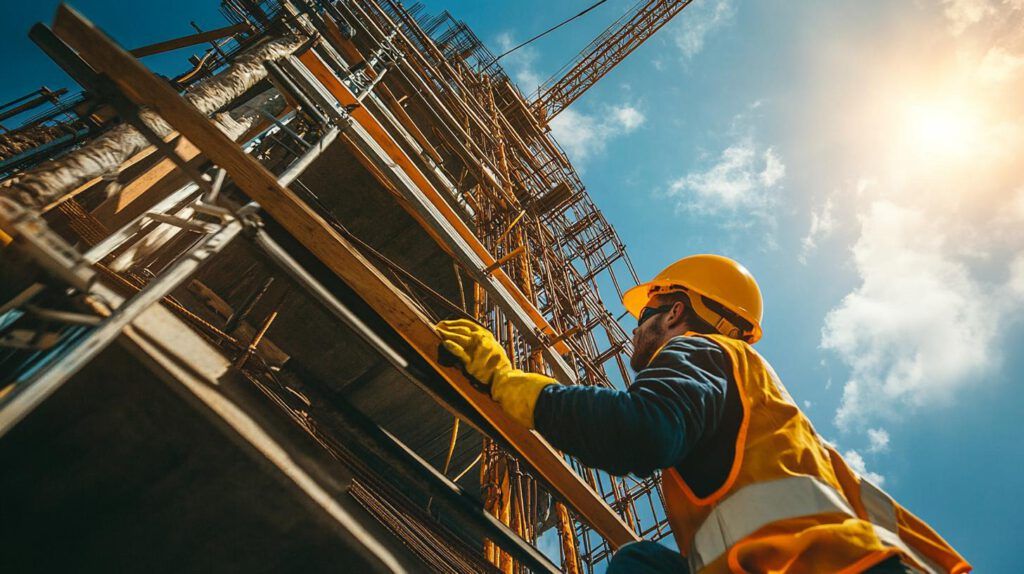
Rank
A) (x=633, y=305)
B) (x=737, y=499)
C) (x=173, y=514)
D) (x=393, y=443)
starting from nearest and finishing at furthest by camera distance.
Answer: (x=737, y=499)
(x=173, y=514)
(x=393, y=443)
(x=633, y=305)

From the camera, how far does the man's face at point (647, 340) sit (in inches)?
118

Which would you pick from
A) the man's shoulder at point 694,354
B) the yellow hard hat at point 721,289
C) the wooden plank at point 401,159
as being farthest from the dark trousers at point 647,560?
the wooden plank at point 401,159

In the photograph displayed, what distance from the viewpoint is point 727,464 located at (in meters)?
1.80

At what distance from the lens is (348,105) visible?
16.3ft

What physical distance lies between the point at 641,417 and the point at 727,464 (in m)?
0.41

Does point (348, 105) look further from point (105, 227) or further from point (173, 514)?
point (173, 514)

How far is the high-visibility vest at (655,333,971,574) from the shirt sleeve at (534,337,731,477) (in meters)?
0.15

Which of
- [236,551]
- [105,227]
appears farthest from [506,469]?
[105,227]

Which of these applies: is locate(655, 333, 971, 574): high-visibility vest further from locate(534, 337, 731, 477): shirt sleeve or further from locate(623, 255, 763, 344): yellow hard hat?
locate(623, 255, 763, 344): yellow hard hat

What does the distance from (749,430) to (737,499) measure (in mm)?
300

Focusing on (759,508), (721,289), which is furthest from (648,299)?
(759,508)

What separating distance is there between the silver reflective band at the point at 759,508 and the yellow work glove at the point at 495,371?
0.72m

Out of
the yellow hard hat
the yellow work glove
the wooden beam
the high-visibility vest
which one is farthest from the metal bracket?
the wooden beam

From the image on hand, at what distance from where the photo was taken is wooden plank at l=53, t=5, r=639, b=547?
2023 mm
